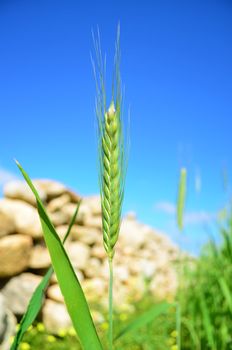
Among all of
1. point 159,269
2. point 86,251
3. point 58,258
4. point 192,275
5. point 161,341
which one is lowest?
point 58,258

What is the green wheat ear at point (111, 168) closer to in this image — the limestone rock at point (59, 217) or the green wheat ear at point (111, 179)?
the green wheat ear at point (111, 179)

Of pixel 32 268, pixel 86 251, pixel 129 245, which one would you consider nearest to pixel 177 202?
pixel 32 268

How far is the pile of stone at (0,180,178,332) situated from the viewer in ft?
9.34

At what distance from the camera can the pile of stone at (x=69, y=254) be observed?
285cm

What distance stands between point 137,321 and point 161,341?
1.83m

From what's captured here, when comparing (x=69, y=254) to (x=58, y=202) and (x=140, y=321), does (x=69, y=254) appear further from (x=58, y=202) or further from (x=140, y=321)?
(x=140, y=321)

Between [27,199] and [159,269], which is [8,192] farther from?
[159,269]

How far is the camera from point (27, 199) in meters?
3.26

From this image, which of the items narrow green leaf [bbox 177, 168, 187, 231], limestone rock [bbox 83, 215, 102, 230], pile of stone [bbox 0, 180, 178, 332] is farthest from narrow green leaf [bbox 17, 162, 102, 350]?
limestone rock [bbox 83, 215, 102, 230]

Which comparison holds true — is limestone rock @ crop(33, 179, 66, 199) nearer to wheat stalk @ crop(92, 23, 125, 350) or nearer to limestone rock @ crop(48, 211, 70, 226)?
limestone rock @ crop(48, 211, 70, 226)

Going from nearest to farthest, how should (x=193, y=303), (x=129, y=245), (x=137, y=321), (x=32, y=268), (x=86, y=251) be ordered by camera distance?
(x=137, y=321)
(x=193, y=303)
(x=32, y=268)
(x=86, y=251)
(x=129, y=245)

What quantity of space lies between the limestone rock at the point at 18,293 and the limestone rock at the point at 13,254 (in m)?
0.07

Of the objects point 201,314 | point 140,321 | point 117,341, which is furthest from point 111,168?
point 117,341

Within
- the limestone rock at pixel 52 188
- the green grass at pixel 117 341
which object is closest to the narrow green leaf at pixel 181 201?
the green grass at pixel 117 341
